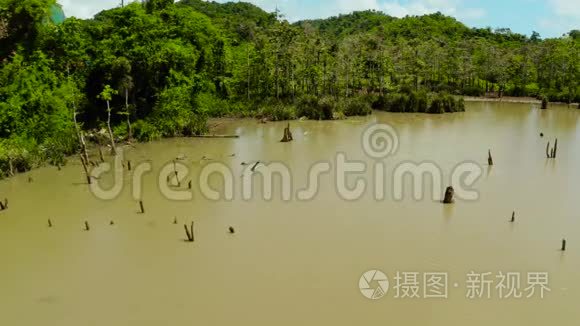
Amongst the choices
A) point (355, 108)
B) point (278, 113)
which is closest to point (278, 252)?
point (278, 113)

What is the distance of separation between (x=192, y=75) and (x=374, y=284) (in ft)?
78.1

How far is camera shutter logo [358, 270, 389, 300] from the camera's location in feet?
40.7

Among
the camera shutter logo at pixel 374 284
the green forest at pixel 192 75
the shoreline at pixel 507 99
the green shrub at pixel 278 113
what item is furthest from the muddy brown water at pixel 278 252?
the shoreline at pixel 507 99

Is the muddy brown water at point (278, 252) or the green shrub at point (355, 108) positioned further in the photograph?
the green shrub at point (355, 108)

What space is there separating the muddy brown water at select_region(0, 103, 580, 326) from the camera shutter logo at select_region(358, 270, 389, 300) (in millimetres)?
183

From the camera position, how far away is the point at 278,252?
14750mm

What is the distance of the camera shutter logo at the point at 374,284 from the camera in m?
12.4

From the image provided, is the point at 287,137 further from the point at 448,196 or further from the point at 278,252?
the point at 278,252

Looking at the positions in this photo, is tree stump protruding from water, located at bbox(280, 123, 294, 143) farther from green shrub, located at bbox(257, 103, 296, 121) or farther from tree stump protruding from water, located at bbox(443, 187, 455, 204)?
tree stump protruding from water, located at bbox(443, 187, 455, 204)

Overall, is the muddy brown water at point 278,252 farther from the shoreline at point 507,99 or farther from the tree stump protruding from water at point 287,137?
the shoreline at point 507,99

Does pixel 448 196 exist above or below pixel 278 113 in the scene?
below

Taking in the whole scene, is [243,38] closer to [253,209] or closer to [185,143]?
[185,143]

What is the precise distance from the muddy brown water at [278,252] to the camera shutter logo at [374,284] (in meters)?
0.18

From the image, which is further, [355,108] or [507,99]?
[507,99]
